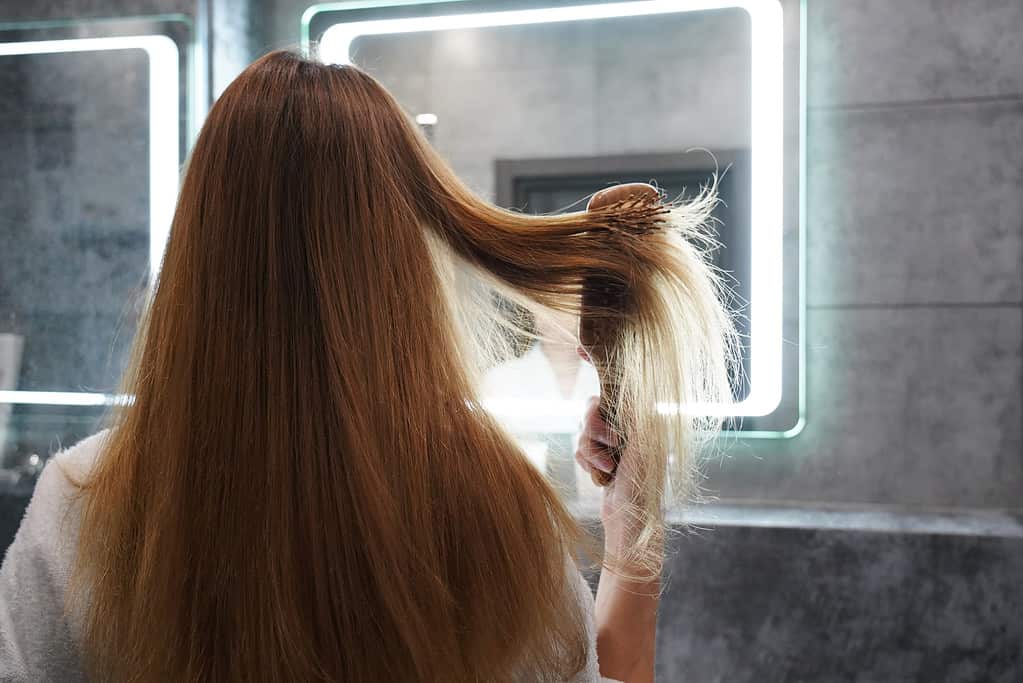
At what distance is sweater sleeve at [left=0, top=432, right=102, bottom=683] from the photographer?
46 cm

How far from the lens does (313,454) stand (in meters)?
0.44

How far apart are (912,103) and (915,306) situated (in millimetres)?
290

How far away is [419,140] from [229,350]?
17 centimetres

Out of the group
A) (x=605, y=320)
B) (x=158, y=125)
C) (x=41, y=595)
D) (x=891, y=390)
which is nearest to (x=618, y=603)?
(x=605, y=320)

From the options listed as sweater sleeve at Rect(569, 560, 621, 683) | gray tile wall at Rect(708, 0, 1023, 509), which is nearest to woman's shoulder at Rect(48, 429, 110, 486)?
sweater sleeve at Rect(569, 560, 621, 683)

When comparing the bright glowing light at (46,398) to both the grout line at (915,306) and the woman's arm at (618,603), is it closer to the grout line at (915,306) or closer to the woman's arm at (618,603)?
the woman's arm at (618,603)

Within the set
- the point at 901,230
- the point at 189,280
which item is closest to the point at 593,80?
the point at 901,230

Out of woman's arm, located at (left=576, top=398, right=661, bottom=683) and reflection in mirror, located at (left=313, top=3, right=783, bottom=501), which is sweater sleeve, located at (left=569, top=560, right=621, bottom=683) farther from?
reflection in mirror, located at (left=313, top=3, right=783, bottom=501)

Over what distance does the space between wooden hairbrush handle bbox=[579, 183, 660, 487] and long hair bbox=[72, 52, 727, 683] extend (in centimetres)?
9

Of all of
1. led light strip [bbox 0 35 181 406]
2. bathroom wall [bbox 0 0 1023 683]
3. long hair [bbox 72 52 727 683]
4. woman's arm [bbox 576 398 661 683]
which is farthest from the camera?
led light strip [bbox 0 35 181 406]

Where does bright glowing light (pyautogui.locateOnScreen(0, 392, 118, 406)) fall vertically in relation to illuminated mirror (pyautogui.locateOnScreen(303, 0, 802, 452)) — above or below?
below

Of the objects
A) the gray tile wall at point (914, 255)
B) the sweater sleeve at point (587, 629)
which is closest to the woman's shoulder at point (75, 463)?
the sweater sleeve at point (587, 629)

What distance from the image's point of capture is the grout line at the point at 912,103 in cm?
114

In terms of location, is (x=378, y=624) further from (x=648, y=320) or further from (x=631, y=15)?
(x=631, y=15)
